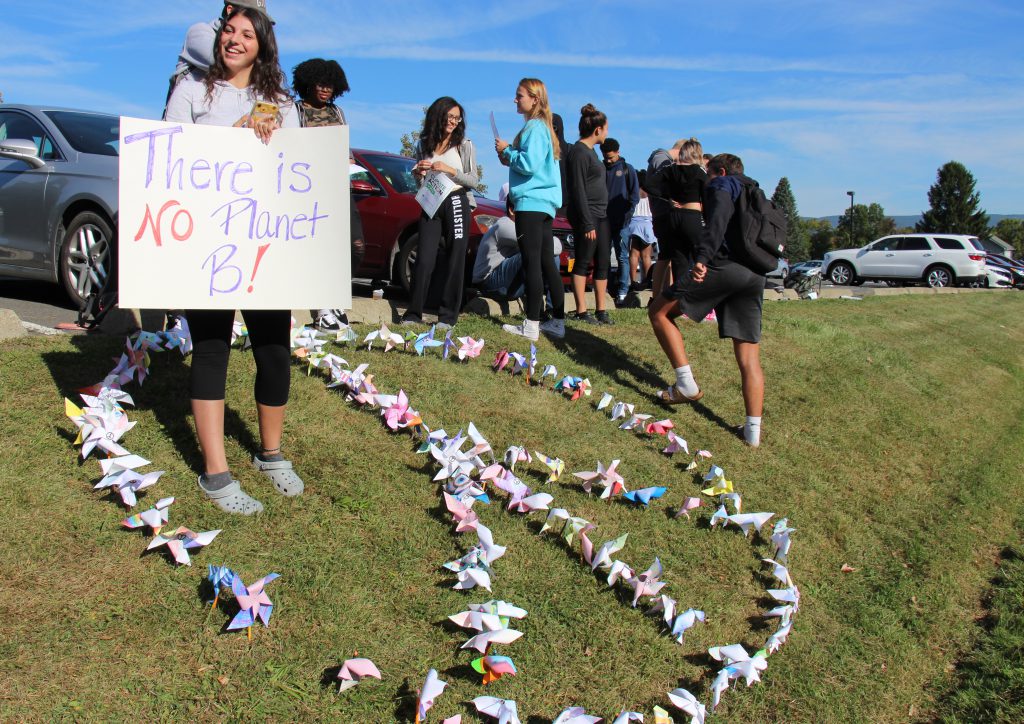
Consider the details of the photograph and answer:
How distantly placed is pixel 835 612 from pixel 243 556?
8.56ft

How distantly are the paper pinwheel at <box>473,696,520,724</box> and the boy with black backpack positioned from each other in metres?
3.28

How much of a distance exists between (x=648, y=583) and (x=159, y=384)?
2.81m

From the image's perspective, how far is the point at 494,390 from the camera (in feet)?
17.9

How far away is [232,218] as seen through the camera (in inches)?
134

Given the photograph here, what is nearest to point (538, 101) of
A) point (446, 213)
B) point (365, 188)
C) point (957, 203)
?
point (446, 213)

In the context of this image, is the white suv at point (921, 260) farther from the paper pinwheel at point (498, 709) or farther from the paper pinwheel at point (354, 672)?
the paper pinwheel at point (354, 672)

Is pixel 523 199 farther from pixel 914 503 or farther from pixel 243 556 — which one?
pixel 243 556

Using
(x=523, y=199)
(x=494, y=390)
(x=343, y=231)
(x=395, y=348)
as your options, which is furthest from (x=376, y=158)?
(x=343, y=231)

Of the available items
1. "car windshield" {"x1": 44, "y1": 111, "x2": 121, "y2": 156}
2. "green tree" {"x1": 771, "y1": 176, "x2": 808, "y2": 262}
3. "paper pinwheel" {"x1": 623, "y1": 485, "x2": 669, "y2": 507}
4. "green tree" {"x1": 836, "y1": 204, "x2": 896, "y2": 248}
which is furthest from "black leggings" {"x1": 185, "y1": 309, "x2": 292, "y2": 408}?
"green tree" {"x1": 836, "y1": 204, "x2": 896, "y2": 248}

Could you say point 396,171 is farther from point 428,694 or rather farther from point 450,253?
point 428,694

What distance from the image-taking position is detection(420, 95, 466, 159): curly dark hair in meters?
6.38

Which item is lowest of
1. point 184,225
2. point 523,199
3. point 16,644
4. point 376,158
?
point 16,644

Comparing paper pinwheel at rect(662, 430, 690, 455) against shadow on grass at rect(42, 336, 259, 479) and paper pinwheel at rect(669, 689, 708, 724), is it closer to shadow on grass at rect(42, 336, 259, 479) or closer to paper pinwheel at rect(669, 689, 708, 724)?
paper pinwheel at rect(669, 689, 708, 724)

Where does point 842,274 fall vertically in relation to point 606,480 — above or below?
above
